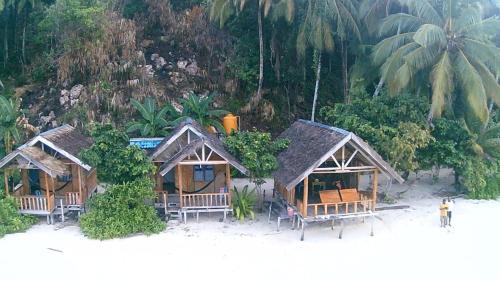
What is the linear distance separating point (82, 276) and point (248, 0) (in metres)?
17.3

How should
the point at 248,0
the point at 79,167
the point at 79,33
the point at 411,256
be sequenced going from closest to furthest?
the point at 411,256
the point at 79,167
the point at 248,0
the point at 79,33

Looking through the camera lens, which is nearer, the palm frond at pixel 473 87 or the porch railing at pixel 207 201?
the porch railing at pixel 207 201

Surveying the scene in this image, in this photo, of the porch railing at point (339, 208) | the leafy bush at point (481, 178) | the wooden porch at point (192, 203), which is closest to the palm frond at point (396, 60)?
the leafy bush at point (481, 178)

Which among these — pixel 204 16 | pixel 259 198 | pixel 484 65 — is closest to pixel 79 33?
pixel 204 16

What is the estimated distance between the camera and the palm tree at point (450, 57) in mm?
17109

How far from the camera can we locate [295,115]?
26922mm

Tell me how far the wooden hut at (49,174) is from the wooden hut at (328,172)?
7482 millimetres

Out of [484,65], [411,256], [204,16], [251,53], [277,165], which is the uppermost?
[204,16]

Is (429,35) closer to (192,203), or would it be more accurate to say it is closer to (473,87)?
(473,87)

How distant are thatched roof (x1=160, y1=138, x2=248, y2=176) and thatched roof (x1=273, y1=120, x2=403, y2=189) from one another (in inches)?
66.6

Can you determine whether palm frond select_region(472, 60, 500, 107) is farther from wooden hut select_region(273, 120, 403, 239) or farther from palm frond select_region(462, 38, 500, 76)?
wooden hut select_region(273, 120, 403, 239)

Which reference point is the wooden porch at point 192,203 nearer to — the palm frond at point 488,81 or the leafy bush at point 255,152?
the leafy bush at point 255,152

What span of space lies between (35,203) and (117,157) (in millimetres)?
3514

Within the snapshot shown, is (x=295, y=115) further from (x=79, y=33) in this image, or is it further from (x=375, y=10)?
(x=79, y=33)
